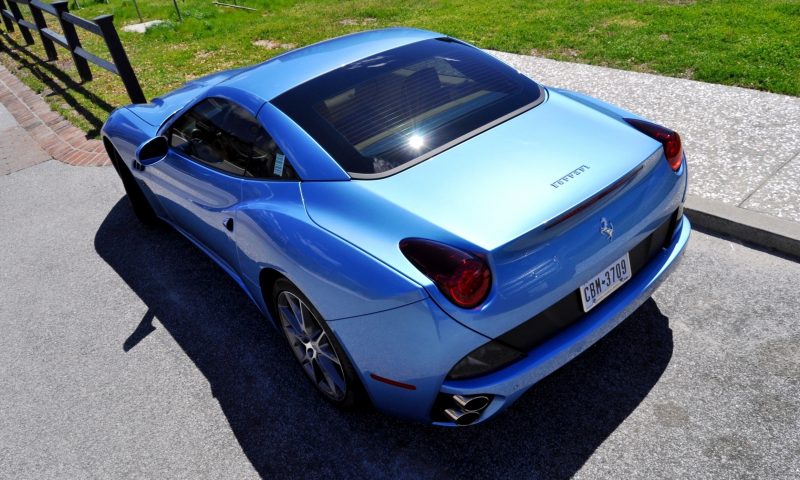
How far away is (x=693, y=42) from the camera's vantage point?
6930 millimetres

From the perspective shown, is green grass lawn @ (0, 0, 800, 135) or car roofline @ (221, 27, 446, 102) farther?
green grass lawn @ (0, 0, 800, 135)

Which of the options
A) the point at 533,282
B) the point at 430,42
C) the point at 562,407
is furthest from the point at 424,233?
the point at 430,42

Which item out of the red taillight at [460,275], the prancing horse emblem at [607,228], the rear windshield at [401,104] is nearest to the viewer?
the red taillight at [460,275]

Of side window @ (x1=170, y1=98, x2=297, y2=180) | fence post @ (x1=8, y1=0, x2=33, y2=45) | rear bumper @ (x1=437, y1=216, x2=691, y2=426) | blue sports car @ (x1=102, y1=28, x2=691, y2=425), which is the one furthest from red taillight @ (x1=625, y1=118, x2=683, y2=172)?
fence post @ (x1=8, y1=0, x2=33, y2=45)

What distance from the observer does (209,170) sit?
3574 millimetres

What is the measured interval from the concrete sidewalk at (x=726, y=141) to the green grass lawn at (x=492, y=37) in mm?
348

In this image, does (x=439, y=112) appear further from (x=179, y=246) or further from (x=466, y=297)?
(x=179, y=246)

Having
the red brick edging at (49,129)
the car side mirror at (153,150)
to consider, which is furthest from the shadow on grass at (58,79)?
the car side mirror at (153,150)

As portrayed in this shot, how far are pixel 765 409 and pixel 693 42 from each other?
5.39 meters

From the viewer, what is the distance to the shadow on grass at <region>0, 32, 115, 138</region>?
815 cm

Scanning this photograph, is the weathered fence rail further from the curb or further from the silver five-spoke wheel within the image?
the curb

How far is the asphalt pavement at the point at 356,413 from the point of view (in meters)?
2.72

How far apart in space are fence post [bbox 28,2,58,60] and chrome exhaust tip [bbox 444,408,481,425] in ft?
36.1

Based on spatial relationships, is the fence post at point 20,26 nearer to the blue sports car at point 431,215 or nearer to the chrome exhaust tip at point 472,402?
the blue sports car at point 431,215
